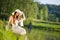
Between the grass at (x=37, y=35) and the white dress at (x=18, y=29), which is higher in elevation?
the white dress at (x=18, y=29)

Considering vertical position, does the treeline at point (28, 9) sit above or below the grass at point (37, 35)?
above

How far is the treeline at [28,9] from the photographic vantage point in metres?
2.82

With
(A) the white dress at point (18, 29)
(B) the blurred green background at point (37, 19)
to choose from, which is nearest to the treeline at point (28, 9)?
(B) the blurred green background at point (37, 19)

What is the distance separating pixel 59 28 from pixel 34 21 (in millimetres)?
253

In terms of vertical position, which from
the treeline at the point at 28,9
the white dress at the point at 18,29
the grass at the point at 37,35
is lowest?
the grass at the point at 37,35

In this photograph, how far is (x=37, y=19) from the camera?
2822mm

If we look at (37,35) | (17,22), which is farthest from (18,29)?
(37,35)

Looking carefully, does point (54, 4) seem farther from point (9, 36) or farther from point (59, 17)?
point (9, 36)

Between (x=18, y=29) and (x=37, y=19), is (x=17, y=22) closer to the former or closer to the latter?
(x=18, y=29)

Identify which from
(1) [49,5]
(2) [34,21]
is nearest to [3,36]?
(2) [34,21]

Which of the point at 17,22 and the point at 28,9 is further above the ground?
the point at 28,9

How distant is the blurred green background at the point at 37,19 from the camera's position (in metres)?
2.79

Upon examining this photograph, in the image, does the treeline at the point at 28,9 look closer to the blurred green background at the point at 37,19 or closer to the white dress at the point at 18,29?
the blurred green background at the point at 37,19

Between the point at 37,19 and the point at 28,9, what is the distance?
13cm
